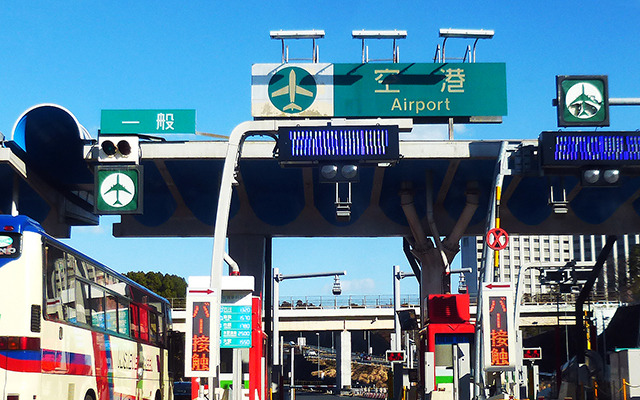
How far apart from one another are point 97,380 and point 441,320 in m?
10.5

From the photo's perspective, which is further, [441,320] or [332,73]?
[332,73]

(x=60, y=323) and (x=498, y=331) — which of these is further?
(x=498, y=331)

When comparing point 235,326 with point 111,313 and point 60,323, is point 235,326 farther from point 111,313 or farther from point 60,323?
point 60,323

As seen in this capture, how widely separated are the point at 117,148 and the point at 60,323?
502 cm

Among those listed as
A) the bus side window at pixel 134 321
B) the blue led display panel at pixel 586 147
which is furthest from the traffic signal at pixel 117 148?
the blue led display panel at pixel 586 147

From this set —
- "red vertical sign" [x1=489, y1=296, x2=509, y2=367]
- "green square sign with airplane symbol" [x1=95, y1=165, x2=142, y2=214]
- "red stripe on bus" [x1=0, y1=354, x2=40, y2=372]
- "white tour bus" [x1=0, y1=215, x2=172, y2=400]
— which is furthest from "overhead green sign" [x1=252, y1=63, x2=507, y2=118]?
"red stripe on bus" [x1=0, y1=354, x2=40, y2=372]

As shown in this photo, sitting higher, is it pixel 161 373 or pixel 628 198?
pixel 628 198

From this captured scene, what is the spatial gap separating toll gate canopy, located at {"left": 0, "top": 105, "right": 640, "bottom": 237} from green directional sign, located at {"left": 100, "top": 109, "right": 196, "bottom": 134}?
0.44m

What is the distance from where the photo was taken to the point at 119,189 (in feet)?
61.5

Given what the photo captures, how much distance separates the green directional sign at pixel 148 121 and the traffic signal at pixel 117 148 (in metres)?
6.86

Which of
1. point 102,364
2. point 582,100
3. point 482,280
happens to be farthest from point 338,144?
point 102,364

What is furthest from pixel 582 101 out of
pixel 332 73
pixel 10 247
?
pixel 10 247

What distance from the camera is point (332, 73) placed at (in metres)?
26.4

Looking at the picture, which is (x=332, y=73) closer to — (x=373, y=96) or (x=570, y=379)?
(x=373, y=96)
